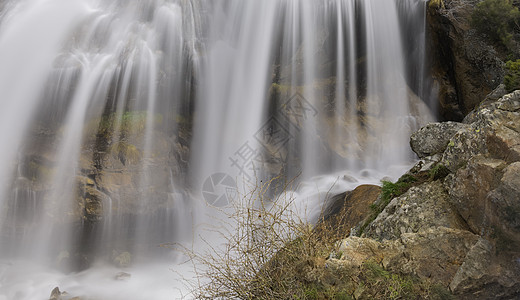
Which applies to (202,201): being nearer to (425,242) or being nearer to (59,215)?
(59,215)

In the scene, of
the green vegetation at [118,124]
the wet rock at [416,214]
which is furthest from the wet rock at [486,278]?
the green vegetation at [118,124]

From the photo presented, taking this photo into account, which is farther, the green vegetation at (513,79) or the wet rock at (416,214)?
the green vegetation at (513,79)

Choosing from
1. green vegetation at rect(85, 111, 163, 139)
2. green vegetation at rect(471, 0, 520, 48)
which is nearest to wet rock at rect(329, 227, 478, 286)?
green vegetation at rect(471, 0, 520, 48)

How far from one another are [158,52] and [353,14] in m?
7.73

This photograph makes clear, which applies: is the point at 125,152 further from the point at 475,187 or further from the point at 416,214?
the point at 475,187

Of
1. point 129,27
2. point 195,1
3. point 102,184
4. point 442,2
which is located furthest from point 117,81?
point 442,2

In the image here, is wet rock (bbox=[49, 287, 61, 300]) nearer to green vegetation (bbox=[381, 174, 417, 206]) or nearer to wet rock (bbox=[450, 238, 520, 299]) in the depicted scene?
green vegetation (bbox=[381, 174, 417, 206])

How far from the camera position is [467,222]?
136 inches

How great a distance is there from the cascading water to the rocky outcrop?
0.80m

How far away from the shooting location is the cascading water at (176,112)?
11516 mm

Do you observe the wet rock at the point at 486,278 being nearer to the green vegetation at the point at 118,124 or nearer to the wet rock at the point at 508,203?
the wet rock at the point at 508,203

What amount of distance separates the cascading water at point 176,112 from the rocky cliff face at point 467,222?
656 centimetres

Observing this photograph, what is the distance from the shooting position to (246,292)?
9.66 feet

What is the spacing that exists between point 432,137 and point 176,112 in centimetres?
971
